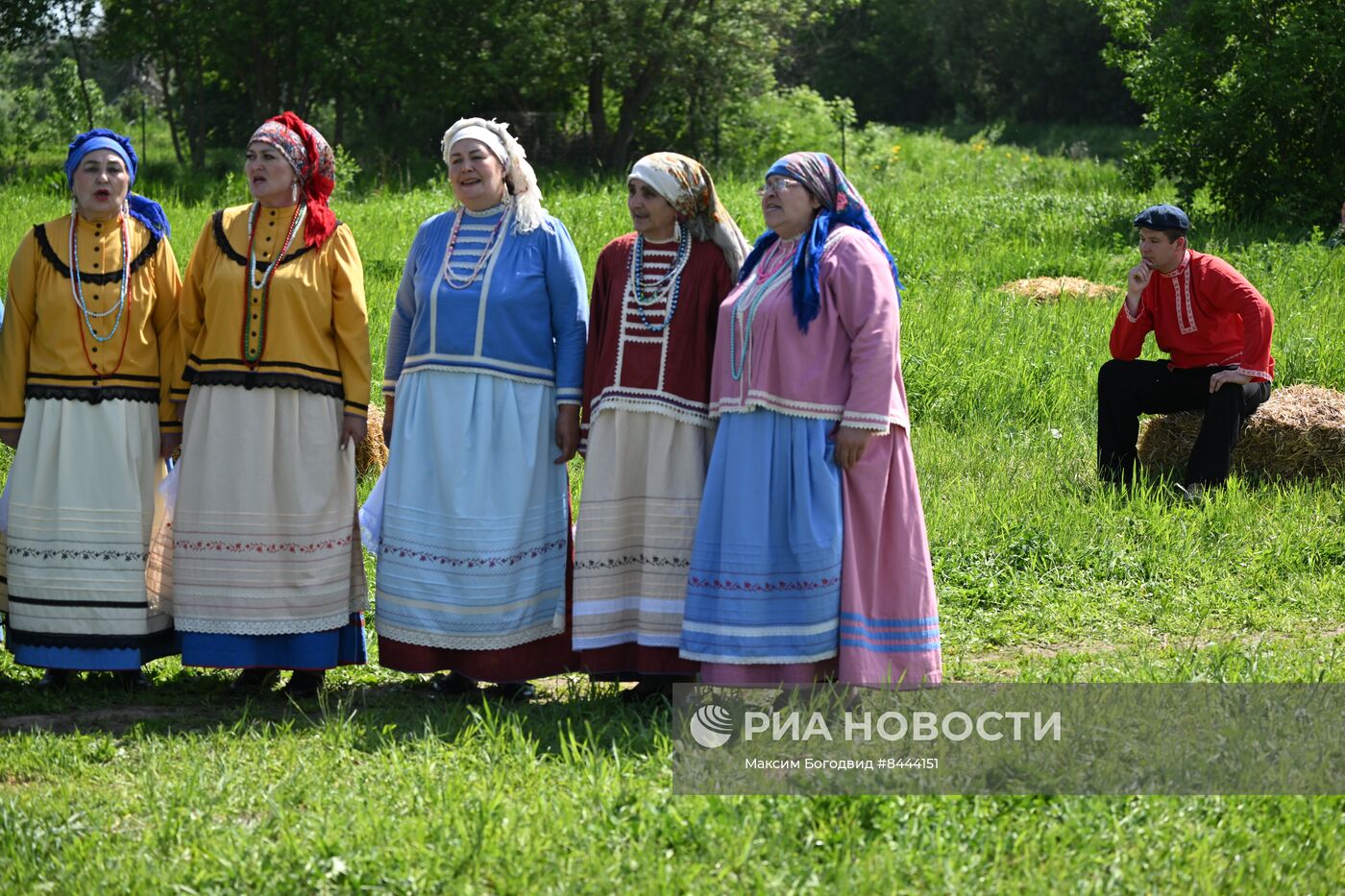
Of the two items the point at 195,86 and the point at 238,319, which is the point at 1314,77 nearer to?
the point at 238,319

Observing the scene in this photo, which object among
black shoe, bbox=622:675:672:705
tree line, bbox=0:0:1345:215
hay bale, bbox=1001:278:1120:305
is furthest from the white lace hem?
tree line, bbox=0:0:1345:215

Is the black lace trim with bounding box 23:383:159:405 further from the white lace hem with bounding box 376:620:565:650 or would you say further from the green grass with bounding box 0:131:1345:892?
the white lace hem with bounding box 376:620:565:650

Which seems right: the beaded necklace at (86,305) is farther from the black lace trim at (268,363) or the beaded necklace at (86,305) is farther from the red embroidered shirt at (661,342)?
the red embroidered shirt at (661,342)

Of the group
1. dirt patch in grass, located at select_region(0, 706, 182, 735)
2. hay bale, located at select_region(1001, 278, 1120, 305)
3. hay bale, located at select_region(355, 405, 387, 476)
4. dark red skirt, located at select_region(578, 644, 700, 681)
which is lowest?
dirt patch in grass, located at select_region(0, 706, 182, 735)

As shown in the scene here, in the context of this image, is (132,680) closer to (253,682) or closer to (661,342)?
(253,682)

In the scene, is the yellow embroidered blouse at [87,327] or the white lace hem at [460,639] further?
the yellow embroidered blouse at [87,327]

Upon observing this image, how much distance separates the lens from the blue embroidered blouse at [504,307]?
4.79 m

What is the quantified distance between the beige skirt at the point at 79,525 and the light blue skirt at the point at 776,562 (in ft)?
6.38

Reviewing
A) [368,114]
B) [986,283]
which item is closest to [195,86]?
[368,114]

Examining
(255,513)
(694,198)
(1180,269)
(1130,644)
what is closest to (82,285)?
(255,513)

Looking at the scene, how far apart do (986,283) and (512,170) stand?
7.70 meters

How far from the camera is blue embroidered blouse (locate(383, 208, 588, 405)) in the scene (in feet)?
15.7

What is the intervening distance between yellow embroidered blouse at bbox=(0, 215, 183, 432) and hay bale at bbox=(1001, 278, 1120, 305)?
7.37m

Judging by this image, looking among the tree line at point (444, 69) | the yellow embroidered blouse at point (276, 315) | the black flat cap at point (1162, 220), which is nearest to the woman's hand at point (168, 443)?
the yellow embroidered blouse at point (276, 315)
